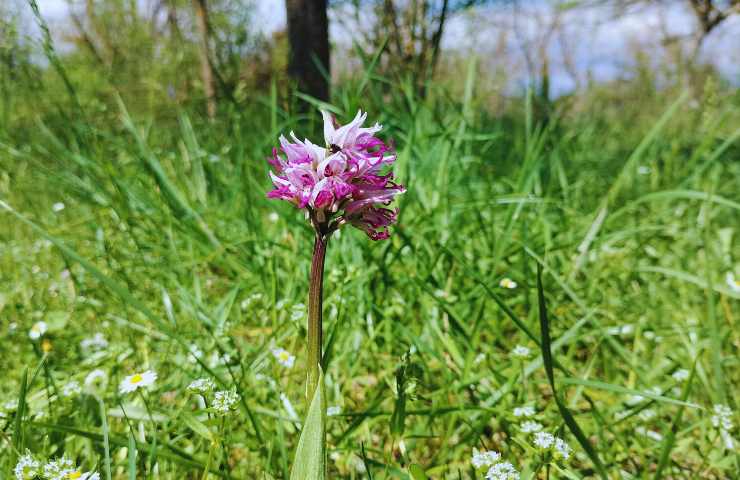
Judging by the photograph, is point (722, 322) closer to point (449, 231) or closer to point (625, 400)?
point (625, 400)

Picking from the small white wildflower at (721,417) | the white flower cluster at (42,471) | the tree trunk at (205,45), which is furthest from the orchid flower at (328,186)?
the tree trunk at (205,45)

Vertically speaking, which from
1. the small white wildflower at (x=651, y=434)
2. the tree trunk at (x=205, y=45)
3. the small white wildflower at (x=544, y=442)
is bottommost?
the small white wildflower at (x=651, y=434)

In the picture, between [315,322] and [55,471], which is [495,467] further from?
[55,471]

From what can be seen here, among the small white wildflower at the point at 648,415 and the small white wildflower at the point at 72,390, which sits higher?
the small white wildflower at the point at 72,390

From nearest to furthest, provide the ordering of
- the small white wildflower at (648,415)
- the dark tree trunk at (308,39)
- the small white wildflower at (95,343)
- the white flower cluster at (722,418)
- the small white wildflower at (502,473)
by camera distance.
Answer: the small white wildflower at (502,473), the white flower cluster at (722,418), the small white wildflower at (648,415), the small white wildflower at (95,343), the dark tree trunk at (308,39)

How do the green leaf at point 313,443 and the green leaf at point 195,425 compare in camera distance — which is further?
the green leaf at point 195,425

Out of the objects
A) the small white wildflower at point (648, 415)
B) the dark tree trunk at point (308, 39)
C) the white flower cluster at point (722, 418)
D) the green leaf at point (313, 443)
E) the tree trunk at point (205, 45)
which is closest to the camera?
the green leaf at point (313, 443)

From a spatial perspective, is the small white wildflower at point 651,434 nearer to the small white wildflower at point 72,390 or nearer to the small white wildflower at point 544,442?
the small white wildflower at point 544,442
